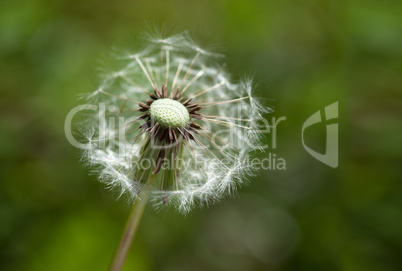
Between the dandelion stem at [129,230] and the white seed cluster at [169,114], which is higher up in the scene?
the white seed cluster at [169,114]

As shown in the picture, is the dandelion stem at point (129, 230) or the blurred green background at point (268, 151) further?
the blurred green background at point (268, 151)

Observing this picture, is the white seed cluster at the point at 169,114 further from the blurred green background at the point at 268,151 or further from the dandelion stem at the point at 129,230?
the blurred green background at the point at 268,151

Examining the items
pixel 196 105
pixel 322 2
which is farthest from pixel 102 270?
pixel 322 2

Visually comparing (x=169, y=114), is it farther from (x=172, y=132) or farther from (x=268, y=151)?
(x=268, y=151)

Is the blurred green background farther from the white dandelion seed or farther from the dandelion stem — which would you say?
the dandelion stem

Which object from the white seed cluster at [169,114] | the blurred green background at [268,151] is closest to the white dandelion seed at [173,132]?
the white seed cluster at [169,114]

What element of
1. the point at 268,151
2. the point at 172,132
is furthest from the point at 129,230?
the point at 268,151

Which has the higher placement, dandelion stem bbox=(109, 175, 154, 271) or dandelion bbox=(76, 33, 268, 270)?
dandelion bbox=(76, 33, 268, 270)

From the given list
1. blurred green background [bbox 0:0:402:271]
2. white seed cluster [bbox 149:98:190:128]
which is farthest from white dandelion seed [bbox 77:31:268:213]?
blurred green background [bbox 0:0:402:271]

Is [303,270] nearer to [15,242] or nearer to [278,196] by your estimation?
[278,196]
